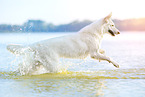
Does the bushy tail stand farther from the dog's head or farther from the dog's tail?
the dog's head

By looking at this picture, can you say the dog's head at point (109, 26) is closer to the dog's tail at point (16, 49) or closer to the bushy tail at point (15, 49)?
the dog's tail at point (16, 49)

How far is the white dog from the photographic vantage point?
918cm

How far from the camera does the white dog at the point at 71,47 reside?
918cm

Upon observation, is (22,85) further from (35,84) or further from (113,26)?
(113,26)

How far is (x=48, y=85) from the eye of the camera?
7.96 metres

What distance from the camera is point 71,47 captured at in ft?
30.8

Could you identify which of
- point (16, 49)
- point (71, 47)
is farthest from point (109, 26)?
point (16, 49)

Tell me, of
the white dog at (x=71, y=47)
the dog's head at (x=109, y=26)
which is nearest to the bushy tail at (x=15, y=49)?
the white dog at (x=71, y=47)

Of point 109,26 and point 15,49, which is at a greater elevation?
point 109,26

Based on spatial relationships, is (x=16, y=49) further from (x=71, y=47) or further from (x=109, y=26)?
(x=109, y=26)

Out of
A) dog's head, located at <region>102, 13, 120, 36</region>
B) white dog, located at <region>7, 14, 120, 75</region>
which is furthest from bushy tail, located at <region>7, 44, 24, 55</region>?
dog's head, located at <region>102, 13, 120, 36</region>

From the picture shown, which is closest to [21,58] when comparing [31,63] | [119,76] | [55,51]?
[31,63]

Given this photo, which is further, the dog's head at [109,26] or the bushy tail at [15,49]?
the dog's head at [109,26]

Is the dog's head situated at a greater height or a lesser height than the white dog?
greater
